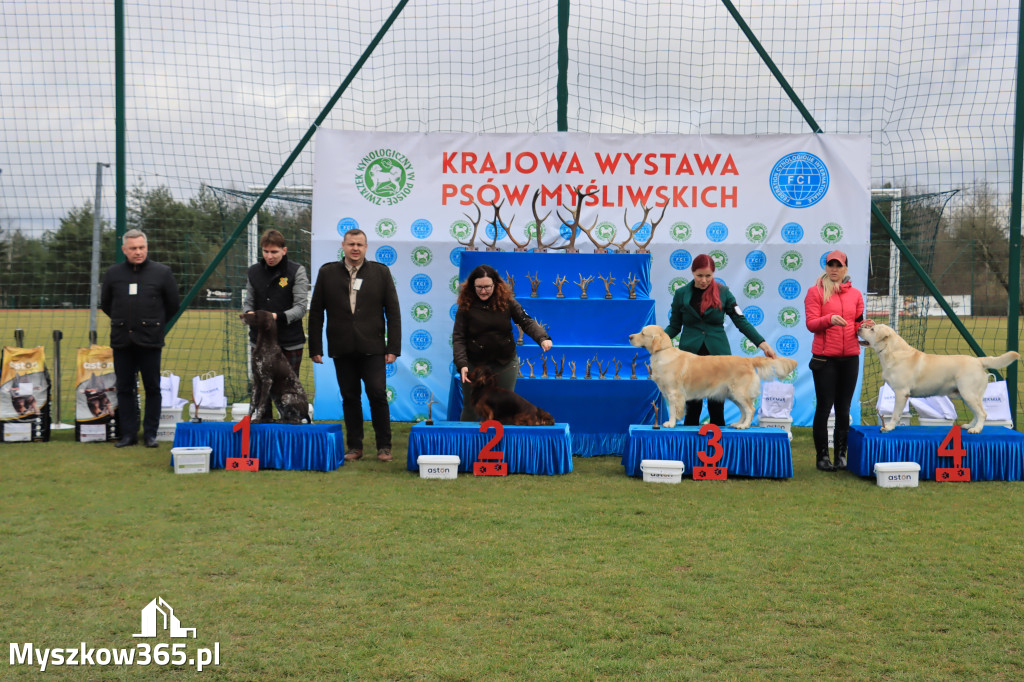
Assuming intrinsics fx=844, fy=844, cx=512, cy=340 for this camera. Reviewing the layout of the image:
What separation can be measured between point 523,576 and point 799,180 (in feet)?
19.6

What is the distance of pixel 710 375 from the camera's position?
621cm

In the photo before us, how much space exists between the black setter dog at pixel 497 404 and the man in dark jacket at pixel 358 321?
2.36 feet

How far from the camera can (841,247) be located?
8.31 metres

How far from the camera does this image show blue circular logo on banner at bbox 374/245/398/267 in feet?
27.7

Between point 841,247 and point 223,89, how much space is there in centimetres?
630

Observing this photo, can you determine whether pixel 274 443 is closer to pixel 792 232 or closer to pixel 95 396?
pixel 95 396

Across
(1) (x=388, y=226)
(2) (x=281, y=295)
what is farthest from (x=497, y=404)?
(1) (x=388, y=226)

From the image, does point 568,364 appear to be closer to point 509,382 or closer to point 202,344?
point 509,382

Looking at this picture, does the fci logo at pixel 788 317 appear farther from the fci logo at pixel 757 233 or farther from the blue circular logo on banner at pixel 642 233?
the blue circular logo on banner at pixel 642 233

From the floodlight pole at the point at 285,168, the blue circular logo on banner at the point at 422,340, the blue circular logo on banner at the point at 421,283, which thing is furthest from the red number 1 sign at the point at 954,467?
the floodlight pole at the point at 285,168

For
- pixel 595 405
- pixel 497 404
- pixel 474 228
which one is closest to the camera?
pixel 497 404

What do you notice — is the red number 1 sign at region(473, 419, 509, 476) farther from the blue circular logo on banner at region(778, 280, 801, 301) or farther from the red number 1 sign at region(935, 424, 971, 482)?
the blue circular logo on banner at region(778, 280, 801, 301)

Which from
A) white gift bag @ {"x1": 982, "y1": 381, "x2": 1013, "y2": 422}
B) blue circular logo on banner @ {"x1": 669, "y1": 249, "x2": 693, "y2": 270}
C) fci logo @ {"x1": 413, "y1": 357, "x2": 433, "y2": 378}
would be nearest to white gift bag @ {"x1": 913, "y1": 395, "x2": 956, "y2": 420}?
white gift bag @ {"x1": 982, "y1": 381, "x2": 1013, "y2": 422}

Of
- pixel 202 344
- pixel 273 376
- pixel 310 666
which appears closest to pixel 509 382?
pixel 273 376
